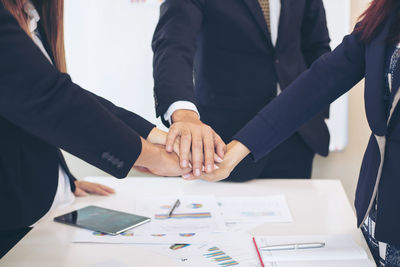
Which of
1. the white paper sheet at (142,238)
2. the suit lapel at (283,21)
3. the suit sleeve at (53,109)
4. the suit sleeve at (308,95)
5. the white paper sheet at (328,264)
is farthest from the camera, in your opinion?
the suit lapel at (283,21)

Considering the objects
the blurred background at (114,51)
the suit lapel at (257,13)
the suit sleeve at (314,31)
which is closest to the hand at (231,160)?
the suit lapel at (257,13)

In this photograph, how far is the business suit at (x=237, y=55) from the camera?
63.7 inches

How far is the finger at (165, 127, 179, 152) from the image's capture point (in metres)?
1.33

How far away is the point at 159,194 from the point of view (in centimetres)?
149

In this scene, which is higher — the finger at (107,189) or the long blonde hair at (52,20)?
the long blonde hair at (52,20)

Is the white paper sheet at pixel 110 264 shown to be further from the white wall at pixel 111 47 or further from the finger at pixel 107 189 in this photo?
the white wall at pixel 111 47

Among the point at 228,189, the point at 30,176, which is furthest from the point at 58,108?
the point at 228,189

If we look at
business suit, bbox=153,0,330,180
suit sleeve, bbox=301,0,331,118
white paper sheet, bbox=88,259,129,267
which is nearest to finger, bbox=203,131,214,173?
business suit, bbox=153,0,330,180

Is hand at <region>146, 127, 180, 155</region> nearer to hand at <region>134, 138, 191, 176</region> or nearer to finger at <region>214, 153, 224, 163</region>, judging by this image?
hand at <region>134, 138, 191, 176</region>

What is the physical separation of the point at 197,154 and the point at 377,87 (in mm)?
561

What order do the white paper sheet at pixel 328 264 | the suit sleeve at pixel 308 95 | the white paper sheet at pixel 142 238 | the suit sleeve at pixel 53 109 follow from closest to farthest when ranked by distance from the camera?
the suit sleeve at pixel 53 109 → the white paper sheet at pixel 328 264 → the white paper sheet at pixel 142 238 → the suit sleeve at pixel 308 95

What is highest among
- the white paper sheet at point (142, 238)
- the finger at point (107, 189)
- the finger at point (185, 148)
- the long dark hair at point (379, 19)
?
the long dark hair at point (379, 19)

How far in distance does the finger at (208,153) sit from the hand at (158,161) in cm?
6

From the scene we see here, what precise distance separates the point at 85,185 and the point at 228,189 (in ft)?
1.55
